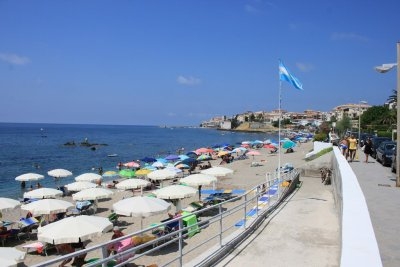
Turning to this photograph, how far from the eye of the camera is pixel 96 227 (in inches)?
412

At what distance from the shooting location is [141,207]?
12.9 metres

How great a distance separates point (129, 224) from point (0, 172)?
109 feet

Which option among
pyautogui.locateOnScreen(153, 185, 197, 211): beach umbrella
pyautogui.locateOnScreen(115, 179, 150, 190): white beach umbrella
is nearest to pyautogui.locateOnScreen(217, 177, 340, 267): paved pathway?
pyautogui.locateOnScreen(153, 185, 197, 211): beach umbrella

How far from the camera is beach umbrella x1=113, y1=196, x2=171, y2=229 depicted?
41.7ft

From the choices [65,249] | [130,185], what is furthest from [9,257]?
[130,185]

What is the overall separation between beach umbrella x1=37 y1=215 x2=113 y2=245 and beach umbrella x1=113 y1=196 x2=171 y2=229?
1.98 m

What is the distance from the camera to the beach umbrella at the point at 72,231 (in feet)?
33.0

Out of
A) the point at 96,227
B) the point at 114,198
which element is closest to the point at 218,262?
the point at 96,227

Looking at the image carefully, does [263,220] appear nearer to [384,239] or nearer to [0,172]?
[384,239]

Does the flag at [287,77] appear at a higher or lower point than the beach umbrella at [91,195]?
higher

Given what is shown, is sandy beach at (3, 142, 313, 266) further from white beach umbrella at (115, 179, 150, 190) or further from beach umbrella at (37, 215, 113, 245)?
beach umbrella at (37, 215, 113, 245)

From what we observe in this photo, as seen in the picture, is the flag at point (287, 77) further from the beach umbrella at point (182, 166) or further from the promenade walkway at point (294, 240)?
the beach umbrella at point (182, 166)

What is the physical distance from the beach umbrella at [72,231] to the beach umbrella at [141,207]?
1985 mm

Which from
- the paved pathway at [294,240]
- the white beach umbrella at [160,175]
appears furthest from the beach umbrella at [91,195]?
the paved pathway at [294,240]
